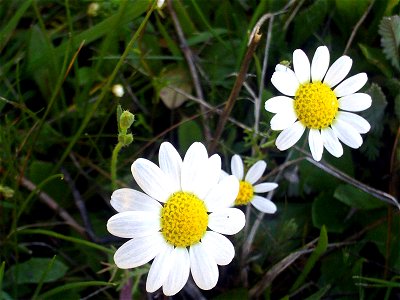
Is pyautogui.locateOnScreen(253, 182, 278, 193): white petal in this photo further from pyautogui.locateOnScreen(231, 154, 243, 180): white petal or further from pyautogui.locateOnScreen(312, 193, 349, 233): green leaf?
pyautogui.locateOnScreen(312, 193, 349, 233): green leaf

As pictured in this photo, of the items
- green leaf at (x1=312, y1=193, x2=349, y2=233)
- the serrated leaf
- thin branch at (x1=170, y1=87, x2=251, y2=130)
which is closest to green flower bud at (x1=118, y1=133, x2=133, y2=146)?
thin branch at (x1=170, y1=87, x2=251, y2=130)

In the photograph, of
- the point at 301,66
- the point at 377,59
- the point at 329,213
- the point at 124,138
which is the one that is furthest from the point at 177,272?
the point at 377,59

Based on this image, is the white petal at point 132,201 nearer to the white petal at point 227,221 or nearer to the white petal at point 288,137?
the white petal at point 227,221

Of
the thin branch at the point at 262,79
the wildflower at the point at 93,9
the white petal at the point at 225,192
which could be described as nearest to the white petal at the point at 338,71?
the thin branch at the point at 262,79

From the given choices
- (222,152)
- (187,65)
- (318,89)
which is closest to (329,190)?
(222,152)

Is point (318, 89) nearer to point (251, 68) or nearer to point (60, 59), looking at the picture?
point (251, 68)

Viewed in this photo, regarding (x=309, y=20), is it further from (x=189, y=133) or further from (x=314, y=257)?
(x=314, y=257)

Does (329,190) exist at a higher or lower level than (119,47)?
lower
